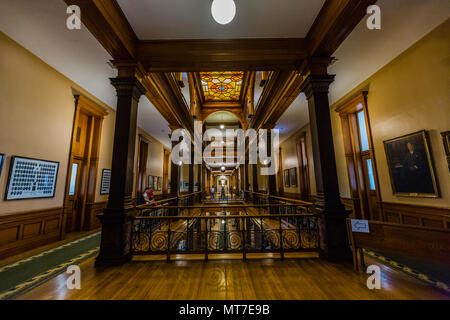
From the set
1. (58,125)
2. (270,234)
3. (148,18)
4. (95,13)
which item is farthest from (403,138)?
(58,125)

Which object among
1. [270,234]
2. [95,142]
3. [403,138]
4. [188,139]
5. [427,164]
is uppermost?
[188,139]

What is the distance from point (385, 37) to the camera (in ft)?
10.6

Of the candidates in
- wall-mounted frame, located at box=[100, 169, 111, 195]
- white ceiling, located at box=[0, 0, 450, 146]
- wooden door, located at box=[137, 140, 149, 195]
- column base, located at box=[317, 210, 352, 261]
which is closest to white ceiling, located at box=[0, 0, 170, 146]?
white ceiling, located at box=[0, 0, 450, 146]

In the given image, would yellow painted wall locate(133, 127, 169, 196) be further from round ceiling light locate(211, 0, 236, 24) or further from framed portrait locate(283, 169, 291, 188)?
framed portrait locate(283, 169, 291, 188)

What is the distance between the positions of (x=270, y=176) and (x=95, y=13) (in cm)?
628

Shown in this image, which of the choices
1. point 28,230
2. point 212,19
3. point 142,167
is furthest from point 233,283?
point 142,167

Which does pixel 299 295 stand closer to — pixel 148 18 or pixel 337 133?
pixel 148 18

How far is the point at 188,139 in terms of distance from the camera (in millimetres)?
8070

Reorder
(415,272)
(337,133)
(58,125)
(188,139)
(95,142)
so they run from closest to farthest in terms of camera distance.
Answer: (415,272)
(58,125)
(95,142)
(337,133)
(188,139)

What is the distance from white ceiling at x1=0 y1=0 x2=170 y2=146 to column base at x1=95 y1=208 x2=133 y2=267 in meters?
3.22

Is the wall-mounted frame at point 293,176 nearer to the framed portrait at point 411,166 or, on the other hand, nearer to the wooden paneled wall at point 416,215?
the wooden paneled wall at point 416,215

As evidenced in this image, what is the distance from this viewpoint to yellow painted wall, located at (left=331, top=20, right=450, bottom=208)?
117 inches

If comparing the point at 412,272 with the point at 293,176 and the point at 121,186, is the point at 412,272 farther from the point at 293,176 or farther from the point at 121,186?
the point at 293,176

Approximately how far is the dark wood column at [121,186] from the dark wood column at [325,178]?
10.7 ft
